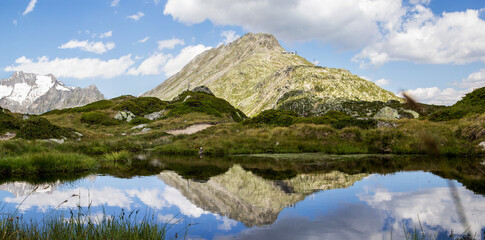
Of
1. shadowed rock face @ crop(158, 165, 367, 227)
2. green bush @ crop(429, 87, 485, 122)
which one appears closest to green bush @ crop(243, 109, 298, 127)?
green bush @ crop(429, 87, 485, 122)

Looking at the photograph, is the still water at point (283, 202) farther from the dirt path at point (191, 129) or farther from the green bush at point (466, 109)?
the dirt path at point (191, 129)

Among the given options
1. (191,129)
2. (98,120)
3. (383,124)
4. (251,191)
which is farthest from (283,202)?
(98,120)

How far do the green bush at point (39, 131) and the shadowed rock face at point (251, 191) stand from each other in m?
18.4

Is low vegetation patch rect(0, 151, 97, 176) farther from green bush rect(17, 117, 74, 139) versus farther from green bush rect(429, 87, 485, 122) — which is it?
green bush rect(429, 87, 485, 122)

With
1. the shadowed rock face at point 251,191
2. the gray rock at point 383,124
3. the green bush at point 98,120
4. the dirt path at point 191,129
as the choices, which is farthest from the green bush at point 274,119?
the green bush at point 98,120

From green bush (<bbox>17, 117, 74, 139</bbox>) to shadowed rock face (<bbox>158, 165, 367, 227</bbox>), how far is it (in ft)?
60.4

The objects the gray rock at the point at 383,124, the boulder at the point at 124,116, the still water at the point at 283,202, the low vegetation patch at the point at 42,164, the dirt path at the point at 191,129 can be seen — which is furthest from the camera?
the boulder at the point at 124,116

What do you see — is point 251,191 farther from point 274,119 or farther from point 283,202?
point 274,119

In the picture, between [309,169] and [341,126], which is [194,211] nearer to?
[309,169]

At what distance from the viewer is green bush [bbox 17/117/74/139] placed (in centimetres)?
2631

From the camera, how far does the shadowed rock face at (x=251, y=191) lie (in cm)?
777

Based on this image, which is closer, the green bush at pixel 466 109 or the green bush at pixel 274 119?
the green bush at pixel 466 109

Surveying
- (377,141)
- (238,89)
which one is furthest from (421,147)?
(238,89)

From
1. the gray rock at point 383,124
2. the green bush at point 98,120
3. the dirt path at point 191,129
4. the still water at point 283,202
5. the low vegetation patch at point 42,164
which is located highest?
the green bush at point 98,120
